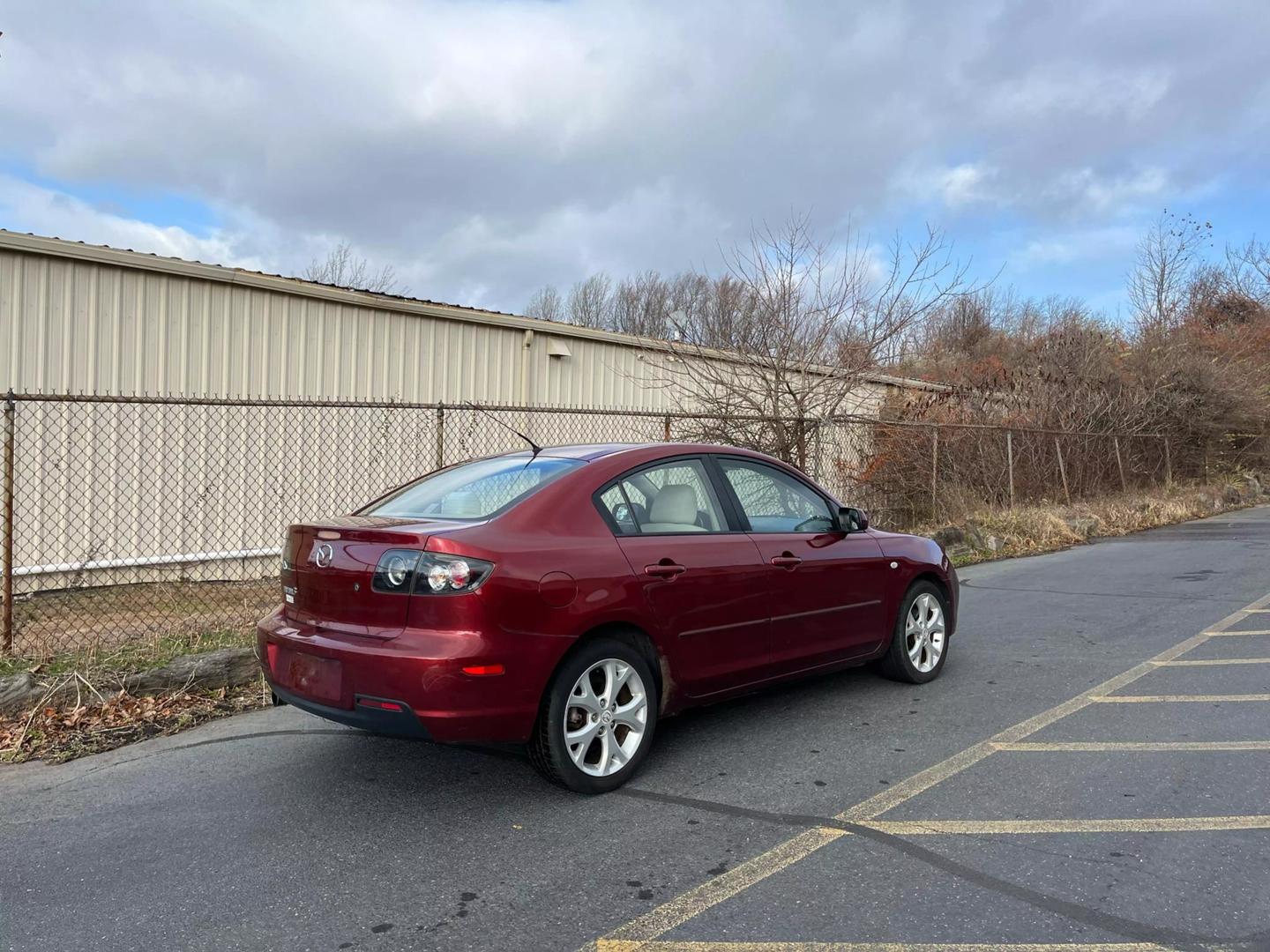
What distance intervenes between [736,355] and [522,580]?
8333mm

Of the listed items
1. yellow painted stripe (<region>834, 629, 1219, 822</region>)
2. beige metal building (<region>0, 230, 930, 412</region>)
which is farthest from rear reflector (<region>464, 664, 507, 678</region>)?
beige metal building (<region>0, 230, 930, 412</region>)

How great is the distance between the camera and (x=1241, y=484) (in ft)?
69.9

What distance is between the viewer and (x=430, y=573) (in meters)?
3.55

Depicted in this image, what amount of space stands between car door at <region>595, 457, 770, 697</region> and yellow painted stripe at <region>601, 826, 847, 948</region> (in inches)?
39.6

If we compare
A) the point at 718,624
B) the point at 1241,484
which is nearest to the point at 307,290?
the point at 718,624

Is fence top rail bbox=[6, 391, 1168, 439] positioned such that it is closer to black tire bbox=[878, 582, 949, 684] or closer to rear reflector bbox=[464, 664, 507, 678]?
black tire bbox=[878, 582, 949, 684]

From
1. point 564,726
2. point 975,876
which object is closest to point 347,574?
point 564,726

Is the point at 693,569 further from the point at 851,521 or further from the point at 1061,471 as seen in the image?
the point at 1061,471

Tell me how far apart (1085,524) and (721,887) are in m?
13.1

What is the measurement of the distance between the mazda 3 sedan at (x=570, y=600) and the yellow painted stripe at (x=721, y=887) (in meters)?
0.87

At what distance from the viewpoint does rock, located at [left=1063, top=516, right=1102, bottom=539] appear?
1406 cm

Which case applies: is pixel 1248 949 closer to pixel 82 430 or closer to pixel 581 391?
pixel 82 430

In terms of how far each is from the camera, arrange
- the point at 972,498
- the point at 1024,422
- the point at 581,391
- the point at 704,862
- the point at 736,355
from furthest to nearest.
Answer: the point at 1024,422 < the point at 972,498 < the point at 581,391 < the point at 736,355 < the point at 704,862

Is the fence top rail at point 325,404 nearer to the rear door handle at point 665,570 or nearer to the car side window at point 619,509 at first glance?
the car side window at point 619,509
